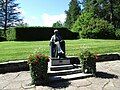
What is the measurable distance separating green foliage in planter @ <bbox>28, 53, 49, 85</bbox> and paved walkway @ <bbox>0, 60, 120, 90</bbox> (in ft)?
1.05

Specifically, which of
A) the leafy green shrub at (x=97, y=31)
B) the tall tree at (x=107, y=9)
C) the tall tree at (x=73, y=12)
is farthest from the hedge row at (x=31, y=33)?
the tall tree at (x=73, y=12)

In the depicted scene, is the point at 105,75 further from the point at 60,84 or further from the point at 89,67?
the point at 60,84

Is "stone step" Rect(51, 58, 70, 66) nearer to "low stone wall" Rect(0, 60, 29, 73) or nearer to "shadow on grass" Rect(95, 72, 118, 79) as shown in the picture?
"low stone wall" Rect(0, 60, 29, 73)

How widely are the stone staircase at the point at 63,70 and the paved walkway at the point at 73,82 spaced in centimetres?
34

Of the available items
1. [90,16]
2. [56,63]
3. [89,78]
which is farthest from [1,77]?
[90,16]

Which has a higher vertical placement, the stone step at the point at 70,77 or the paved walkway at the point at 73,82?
the stone step at the point at 70,77

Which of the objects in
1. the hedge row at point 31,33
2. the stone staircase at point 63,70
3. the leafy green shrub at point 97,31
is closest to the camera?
the stone staircase at point 63,70

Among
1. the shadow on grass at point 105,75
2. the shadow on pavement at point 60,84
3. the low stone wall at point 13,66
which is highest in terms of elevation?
the low stone wall at point 13,66

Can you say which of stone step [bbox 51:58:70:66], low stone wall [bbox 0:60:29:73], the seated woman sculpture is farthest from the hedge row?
stone step [bbox 51:58:70:66]

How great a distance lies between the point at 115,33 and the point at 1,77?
27966 millimetres

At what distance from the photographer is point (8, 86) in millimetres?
9516

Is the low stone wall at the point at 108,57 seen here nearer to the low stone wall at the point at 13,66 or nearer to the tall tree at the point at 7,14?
the low stone wall at the point at 13,66

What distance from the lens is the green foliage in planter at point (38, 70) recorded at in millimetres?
9617

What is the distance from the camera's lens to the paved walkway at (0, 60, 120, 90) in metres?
9.39
